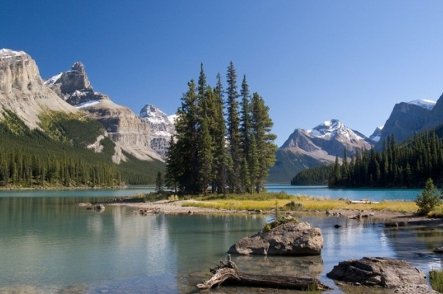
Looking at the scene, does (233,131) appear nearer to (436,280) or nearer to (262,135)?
(262,135)

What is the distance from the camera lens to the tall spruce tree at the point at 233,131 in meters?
95.5

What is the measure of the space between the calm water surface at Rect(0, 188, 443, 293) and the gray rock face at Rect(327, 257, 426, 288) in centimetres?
107

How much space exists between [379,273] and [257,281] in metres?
5.41

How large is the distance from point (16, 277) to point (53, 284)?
2.74 m

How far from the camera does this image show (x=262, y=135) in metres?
98.5

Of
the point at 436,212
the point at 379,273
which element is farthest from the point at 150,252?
the point at 436,212

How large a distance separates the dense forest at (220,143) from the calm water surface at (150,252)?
39.7m

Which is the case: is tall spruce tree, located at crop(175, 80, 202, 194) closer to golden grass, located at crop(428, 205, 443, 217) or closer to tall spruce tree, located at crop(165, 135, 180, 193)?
tall spruce tree, located at crop(165, 135, 180, 193)

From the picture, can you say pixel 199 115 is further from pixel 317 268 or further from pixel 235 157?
pixel 317 268

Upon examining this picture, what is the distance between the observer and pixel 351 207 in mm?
66688

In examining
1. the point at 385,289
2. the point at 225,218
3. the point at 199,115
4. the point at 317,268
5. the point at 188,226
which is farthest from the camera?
the point at 199,115

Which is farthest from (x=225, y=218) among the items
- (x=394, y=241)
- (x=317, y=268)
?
(x=317, y=268)

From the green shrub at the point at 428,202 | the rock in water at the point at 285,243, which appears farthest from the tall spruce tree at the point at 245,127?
the rock in water at the point at 285,243

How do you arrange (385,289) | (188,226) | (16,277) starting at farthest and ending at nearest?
(188,226), (16,277), (385,289)
